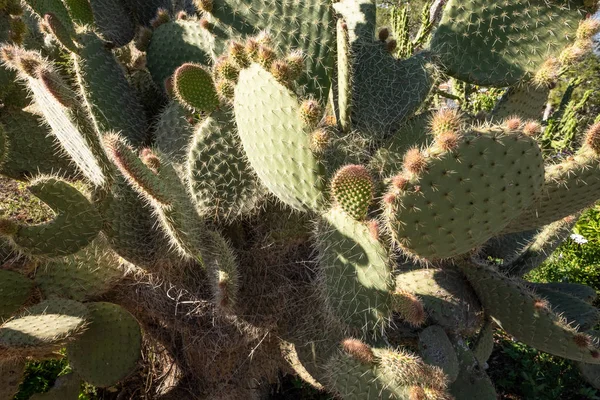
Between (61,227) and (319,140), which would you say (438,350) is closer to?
(319,140)

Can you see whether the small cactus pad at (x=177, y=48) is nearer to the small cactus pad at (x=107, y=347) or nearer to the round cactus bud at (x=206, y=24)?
the round cactus bud at (x=206, y=24)

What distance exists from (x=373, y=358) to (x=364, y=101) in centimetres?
75

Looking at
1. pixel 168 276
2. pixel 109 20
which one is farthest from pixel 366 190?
pixel 109 20

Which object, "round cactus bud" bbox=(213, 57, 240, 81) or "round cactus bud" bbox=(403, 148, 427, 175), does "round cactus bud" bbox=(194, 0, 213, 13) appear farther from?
"round cactus bud" bbox=(403, 148, 427, 175)

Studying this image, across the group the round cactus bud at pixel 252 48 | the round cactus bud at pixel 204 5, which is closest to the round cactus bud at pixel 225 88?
the round cactus bud at pixel 252 48

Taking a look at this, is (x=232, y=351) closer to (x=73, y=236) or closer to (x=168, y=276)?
(x=168, y=276)

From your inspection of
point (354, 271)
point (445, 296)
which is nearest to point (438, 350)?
point (445, 296)

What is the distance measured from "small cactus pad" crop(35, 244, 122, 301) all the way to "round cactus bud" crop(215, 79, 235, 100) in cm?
62

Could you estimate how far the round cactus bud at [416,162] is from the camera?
99 centimetres

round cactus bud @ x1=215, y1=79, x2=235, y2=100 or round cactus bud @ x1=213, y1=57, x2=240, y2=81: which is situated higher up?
round cactus bud @ x1=213, y1=57, x2=240, y2=81

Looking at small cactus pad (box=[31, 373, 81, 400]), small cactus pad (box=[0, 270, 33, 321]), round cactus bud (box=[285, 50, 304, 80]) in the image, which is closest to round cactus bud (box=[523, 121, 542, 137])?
round cactus bud (box=[285, 50, 304, 80])

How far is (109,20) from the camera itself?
1.72 metres

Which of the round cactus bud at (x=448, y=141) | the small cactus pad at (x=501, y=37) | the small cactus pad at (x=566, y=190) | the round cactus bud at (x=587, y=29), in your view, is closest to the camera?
the round cactus bud at (x=448, y=141)

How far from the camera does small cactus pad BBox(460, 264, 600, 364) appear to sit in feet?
4.73
